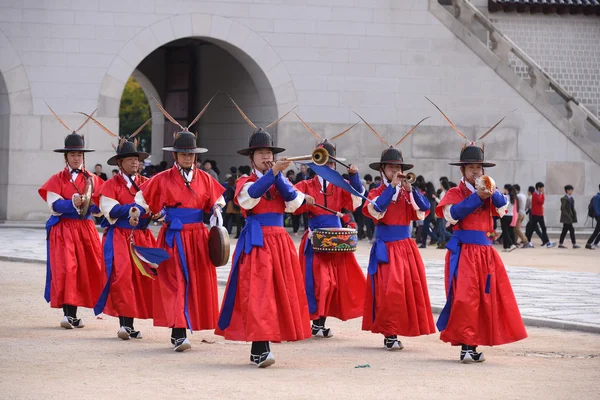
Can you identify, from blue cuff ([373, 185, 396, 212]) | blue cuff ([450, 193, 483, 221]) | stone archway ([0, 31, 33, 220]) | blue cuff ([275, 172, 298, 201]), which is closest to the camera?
blue cuff ([275, 172, 298, 201])

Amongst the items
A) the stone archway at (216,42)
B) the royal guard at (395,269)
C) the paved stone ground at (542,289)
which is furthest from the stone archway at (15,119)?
the royal guard at (395,269)

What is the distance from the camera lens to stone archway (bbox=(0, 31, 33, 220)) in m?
24.2

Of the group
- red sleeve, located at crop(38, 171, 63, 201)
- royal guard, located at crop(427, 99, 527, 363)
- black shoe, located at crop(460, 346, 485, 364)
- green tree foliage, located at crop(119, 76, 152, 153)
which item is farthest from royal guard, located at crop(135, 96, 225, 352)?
green tree foliage, located at crop(119, 76, 152, 153)

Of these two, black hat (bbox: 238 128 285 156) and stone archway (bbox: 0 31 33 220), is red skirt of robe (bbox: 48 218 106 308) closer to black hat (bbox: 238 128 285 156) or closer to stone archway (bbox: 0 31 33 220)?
black hat (bbox: 238 128 285 156)

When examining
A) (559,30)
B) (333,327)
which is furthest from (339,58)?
(333,327)

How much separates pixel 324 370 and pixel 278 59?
17544mm

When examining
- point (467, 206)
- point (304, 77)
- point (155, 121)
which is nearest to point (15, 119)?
point (304, 77)

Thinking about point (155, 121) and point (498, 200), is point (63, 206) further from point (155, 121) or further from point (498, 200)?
point (155, 121)

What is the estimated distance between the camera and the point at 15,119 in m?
24.3

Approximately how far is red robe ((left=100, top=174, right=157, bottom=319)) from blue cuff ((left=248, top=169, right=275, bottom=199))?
7.01 feet

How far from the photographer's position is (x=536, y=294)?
555 inches

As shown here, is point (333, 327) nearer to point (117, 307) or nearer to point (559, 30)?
point (117, 307)

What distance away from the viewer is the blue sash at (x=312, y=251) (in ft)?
35.7

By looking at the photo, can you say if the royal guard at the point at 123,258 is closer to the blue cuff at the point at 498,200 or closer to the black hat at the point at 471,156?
the black hat at the point at 471,156
